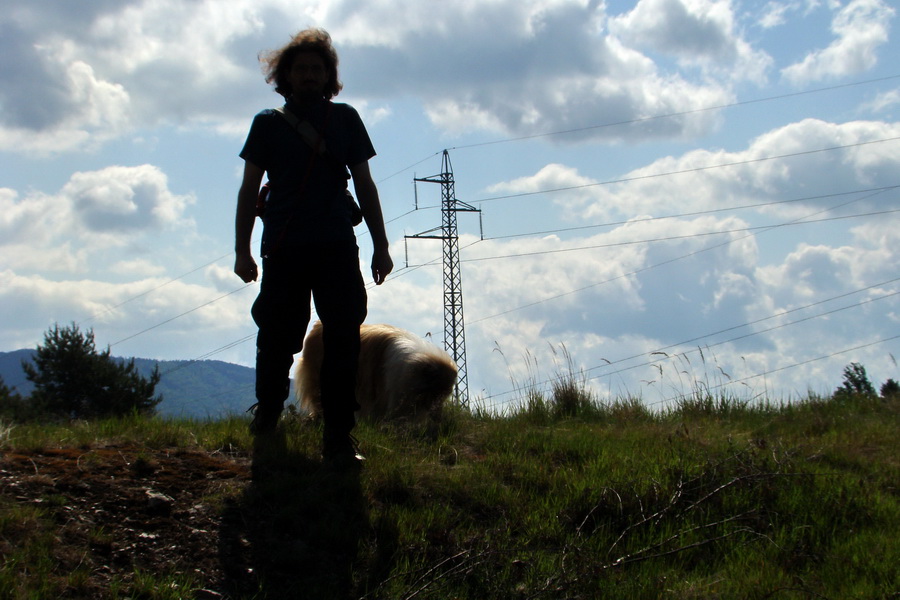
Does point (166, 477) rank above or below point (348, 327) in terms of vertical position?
below

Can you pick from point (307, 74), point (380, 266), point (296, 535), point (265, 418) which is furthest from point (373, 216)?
point (296, 535)

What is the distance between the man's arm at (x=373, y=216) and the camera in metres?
5.10

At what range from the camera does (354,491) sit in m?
4.35

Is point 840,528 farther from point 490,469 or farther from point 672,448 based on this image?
point 490,469

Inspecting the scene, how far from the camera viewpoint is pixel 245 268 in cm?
486

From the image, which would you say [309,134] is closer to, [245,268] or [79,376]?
[245,268]

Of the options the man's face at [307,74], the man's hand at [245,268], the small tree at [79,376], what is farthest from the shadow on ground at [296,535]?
the small tree at [79,376]

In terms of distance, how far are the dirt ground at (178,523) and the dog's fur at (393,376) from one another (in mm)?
1798

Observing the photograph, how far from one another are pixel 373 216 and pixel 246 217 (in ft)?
2.47

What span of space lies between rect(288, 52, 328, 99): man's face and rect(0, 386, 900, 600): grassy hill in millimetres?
2081

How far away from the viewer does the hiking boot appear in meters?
5.28

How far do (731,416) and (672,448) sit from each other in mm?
2005

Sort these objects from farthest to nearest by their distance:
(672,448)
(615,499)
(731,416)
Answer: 1. (731,416)
2. (672,448)
3. (615,499)

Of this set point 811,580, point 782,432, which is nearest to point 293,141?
point 811,580
